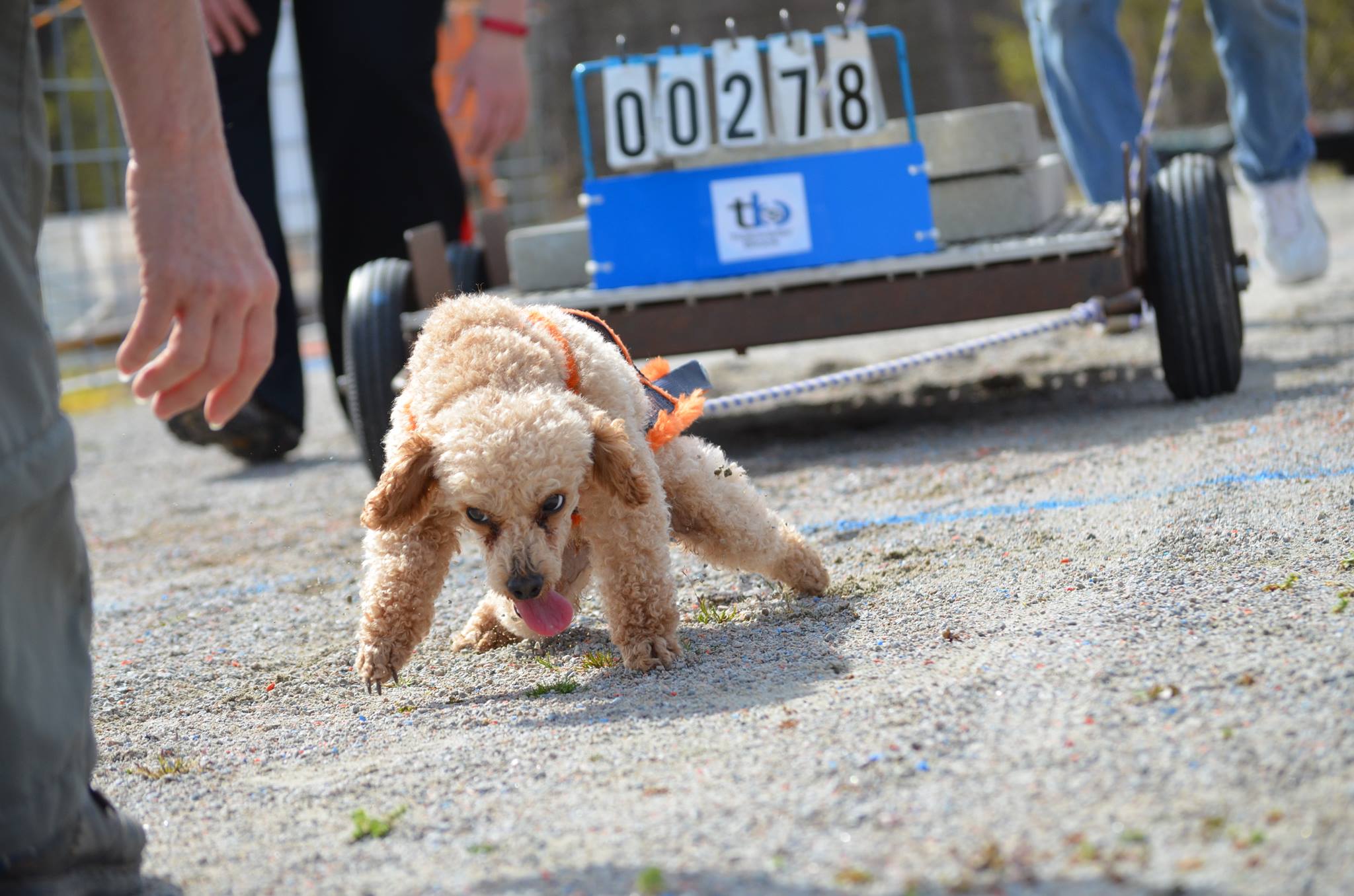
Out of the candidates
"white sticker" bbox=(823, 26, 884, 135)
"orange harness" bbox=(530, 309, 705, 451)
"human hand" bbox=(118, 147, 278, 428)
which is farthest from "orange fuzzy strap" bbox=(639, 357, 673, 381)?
"human hand" bbox=(118, 147, 278, 428)

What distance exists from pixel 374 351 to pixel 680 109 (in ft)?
3.92

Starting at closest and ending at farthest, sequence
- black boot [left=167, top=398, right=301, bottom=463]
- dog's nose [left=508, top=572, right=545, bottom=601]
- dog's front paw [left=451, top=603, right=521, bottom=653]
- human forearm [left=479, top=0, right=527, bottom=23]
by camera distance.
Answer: dog's nose [left=508, top=572, right=545, bottom=601] → dog's front paw [left=451, top=603, right=521, bottom=653] → human forearm [left=479, top=0, right=527, bottom=23] → black boot [left=167, top=398, right=301, bottom=463]

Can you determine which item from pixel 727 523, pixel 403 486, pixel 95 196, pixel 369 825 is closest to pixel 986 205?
pixel 727 523

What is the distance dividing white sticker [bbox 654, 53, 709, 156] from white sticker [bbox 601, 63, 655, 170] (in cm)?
4

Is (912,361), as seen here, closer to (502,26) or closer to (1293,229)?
(502,26)

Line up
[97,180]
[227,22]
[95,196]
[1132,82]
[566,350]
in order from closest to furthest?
[566,350]
[227,22]
[1132,82]
[97,180]
[95,196]

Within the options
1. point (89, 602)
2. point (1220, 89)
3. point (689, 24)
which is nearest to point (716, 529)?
point (89, 602)

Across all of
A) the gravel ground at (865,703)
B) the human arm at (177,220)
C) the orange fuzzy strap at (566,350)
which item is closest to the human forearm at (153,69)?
the human arm at (177,220)

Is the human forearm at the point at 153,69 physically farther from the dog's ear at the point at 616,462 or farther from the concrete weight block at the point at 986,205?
the concrete weight block at the point at 986,205

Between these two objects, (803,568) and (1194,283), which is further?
(1194,283)

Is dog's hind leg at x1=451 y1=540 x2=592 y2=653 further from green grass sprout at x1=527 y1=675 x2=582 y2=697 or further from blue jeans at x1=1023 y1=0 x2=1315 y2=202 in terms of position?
blue jeans at x1=1023 y1=0 x2=1315 y2=202

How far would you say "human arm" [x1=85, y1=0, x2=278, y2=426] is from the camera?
169 cm

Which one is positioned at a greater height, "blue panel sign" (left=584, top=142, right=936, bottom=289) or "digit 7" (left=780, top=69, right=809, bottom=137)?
"digit 7" (left=780, top=69, right=809, bottom=137)

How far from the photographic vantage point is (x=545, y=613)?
2631mm
